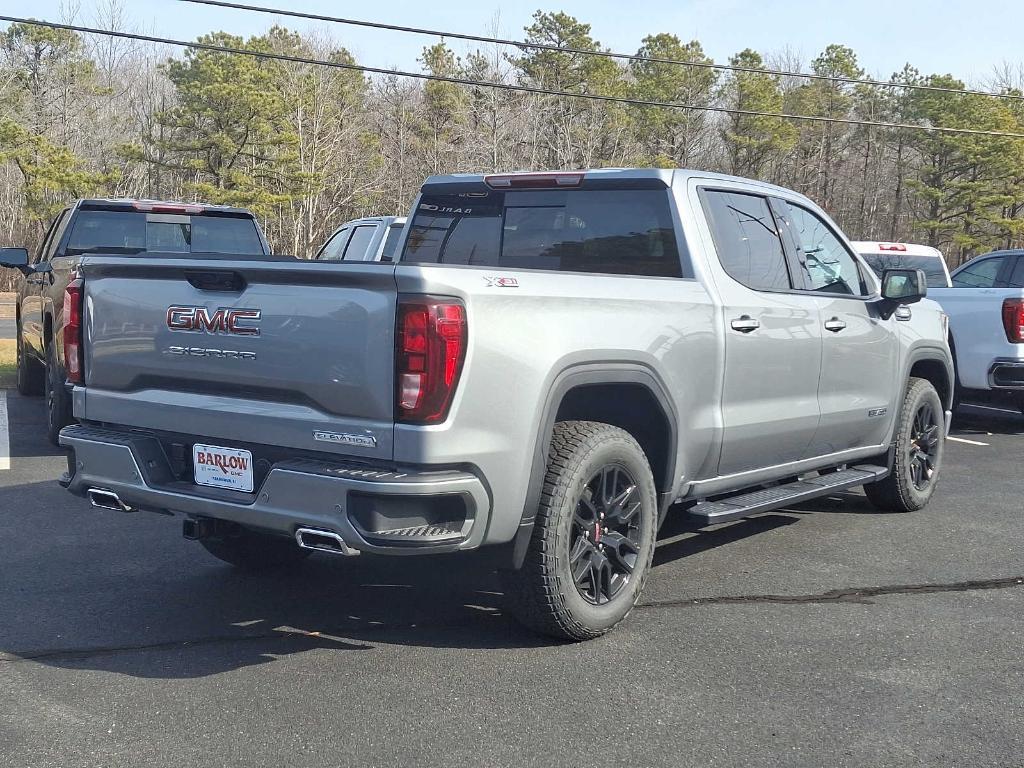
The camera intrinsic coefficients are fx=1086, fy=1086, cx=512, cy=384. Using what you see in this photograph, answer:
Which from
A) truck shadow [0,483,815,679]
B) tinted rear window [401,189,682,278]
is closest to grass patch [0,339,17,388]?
truck shadow [0,483,815,679]

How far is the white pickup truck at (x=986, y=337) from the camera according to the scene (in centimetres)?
1030

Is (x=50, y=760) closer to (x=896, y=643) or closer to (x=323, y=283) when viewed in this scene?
(x=323, y=283)

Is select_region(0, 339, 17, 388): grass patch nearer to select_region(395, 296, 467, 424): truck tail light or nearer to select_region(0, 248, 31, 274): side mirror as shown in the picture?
select_region(0, 248, 31, 274): side mirror

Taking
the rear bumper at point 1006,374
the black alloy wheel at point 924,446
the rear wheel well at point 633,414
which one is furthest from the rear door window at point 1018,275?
the rear wheel well at point 633,414

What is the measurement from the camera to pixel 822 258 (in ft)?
20.5

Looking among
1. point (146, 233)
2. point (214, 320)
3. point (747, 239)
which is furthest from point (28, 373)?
point (747, 239)

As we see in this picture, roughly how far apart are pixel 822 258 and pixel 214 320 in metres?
3.63

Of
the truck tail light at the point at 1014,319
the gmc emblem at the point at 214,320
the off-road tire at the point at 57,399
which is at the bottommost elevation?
the off-road tire at the point at 57,399

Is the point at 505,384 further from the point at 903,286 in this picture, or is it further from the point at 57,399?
the point at 57,399

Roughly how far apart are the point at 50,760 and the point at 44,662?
89cm

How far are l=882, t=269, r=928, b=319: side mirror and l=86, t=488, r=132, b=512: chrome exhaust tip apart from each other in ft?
14.5

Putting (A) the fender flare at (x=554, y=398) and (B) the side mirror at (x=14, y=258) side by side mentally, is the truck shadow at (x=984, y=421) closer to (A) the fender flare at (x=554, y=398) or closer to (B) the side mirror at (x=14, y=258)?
(A) the fender flare at (x=554, y=398)

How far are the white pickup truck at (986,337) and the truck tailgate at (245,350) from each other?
838 cm

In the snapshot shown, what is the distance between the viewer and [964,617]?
4.91 metres
